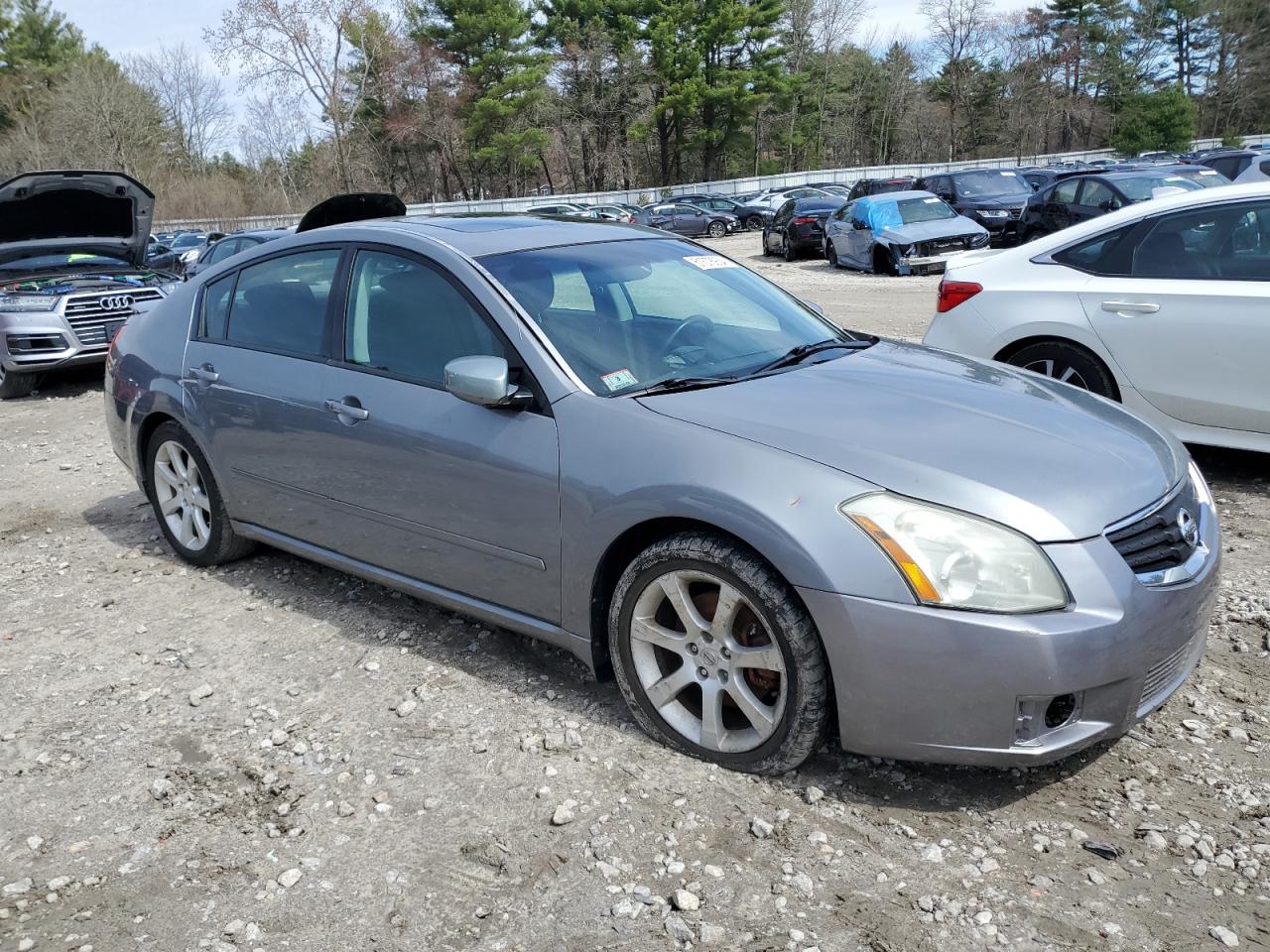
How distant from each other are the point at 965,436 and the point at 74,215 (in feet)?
34.9

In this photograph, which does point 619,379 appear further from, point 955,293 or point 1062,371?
point 955,293

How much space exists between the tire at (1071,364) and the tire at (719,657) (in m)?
3.40

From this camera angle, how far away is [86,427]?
909 cm

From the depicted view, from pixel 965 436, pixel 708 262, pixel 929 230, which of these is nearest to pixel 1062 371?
pixel 708 262

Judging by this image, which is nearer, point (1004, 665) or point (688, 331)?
point (1004, 665)

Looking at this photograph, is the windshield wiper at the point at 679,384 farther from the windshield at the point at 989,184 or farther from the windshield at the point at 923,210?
the windshield at the point at 989,184

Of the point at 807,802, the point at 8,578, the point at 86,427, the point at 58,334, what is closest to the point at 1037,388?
the point at 807,802

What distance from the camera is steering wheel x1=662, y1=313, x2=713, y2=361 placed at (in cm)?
366

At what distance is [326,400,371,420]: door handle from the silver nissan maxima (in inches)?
0.5

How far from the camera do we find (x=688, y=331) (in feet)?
12.4

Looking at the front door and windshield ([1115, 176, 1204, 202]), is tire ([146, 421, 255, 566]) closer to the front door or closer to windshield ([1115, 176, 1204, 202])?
the front door

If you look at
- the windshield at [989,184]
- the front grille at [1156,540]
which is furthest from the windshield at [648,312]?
the windshield at [989,184]

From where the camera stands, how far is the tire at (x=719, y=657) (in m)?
2.83

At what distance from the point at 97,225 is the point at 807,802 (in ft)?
35.5
